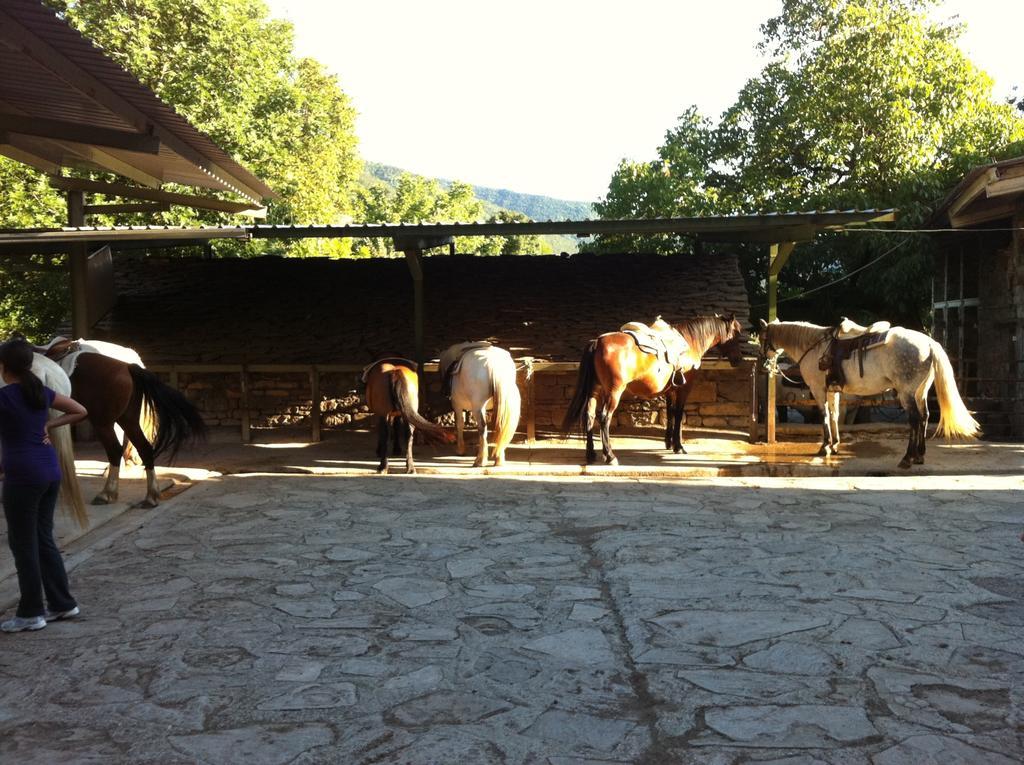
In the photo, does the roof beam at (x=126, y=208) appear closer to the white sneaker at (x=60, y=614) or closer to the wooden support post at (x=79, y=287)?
the wooden support post at (x=79, y=287)

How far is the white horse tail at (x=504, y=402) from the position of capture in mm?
8891

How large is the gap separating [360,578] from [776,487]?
459 cm

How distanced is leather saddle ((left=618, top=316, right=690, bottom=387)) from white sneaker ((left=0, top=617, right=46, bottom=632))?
6.78 metres

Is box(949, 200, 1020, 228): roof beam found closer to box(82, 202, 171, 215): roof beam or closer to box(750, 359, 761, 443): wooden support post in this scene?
box(750, 359, 761, 443): wooden support post

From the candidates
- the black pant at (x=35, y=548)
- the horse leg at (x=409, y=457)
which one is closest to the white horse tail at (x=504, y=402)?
the horse leg at (x=409, y=457)

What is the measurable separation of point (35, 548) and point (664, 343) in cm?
717

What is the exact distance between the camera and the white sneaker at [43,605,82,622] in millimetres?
4336

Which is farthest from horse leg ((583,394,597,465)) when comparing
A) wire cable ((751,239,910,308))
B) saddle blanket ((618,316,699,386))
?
wire cable ((751,239,910,308))

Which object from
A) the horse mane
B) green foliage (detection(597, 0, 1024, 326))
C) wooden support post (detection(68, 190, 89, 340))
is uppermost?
green foliage (detection(597, 0, 1024, 326))

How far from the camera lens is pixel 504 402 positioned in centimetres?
897

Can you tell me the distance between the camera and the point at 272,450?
424 inches

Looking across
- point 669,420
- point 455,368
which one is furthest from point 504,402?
point 669,420

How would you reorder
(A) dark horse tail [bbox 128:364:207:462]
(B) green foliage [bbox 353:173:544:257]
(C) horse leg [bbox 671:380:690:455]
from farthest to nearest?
(B) green foliage [bbox 353:173:544:257] → (C) horse leg [bbox 671:380:690:455] → (A) dark horse tail [bbox 128:364:207:462]

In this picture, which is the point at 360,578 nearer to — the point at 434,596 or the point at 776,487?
the point at 434,596
